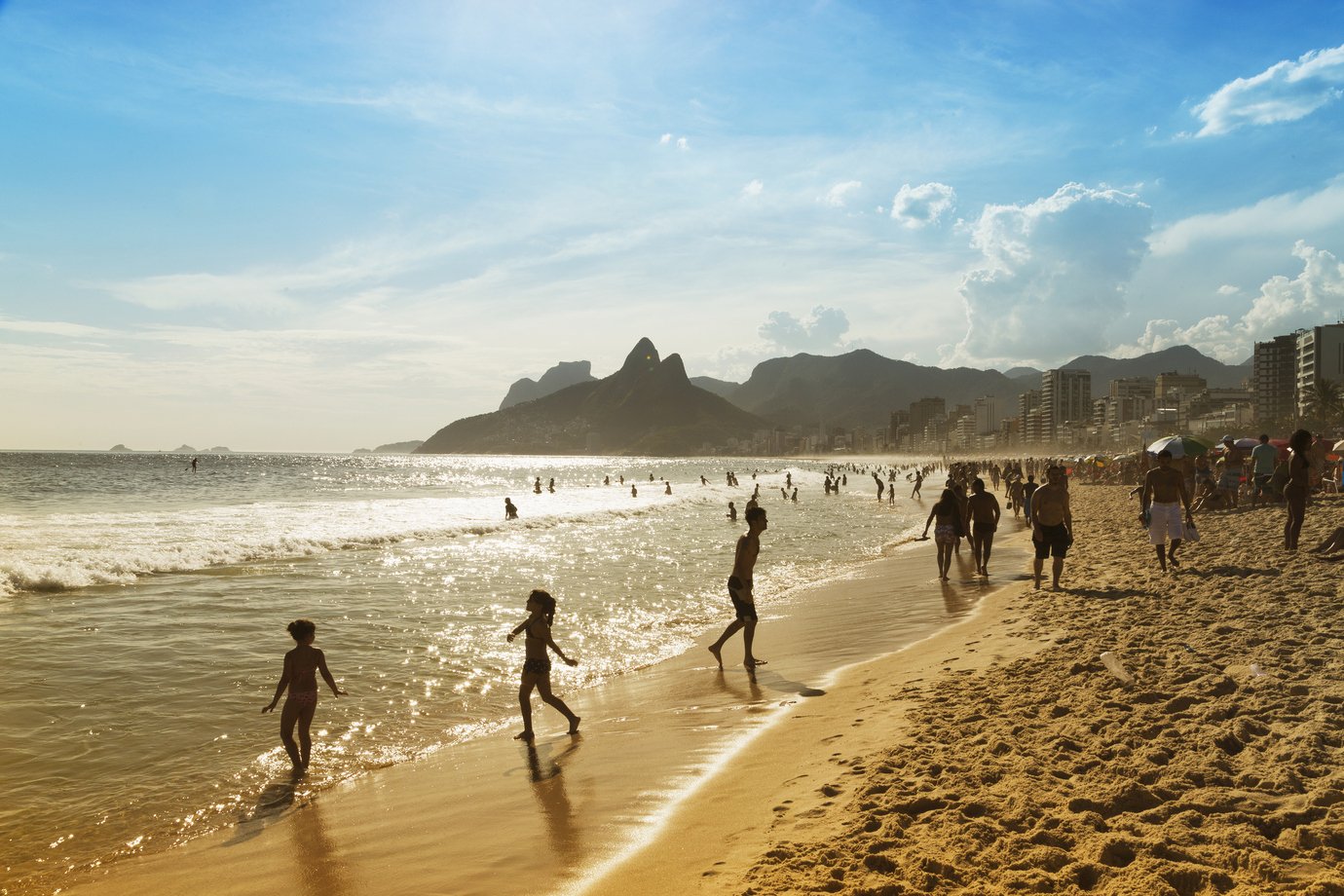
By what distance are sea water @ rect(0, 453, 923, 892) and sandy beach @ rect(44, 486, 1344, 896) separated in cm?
94

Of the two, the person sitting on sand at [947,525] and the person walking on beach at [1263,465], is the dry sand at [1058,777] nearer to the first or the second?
the person sitting on sand at [947,525]

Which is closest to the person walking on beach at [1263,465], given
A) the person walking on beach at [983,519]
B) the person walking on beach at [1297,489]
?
the person walking on beach at [1297,489]

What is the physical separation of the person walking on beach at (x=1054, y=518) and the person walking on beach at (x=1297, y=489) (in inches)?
128

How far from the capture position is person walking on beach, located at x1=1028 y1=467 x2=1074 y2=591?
38.5 ft

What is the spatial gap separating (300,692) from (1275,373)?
667 feet

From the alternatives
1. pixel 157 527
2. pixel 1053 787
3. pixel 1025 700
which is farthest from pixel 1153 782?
pixel 157 527

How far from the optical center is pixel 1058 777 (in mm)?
4633

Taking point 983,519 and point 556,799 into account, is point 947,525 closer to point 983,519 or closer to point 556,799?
point 983,519

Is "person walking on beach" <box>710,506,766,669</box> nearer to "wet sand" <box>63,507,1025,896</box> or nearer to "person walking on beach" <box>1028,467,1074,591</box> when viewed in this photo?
"wet sand" <box>63,507,1025,896</box>

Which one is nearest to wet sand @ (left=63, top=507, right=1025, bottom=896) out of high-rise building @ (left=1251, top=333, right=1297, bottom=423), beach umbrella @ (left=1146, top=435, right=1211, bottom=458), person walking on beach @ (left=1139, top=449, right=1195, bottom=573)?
person walking on beach @ (left=1139, top=449, right=1195, bottom=573)

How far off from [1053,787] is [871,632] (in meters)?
6.31

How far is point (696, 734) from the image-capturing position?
6.76 m

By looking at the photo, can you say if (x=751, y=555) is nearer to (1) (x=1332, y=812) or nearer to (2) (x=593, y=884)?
(2) (x=593, y=884)

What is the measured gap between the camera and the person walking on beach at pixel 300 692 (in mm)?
6523
